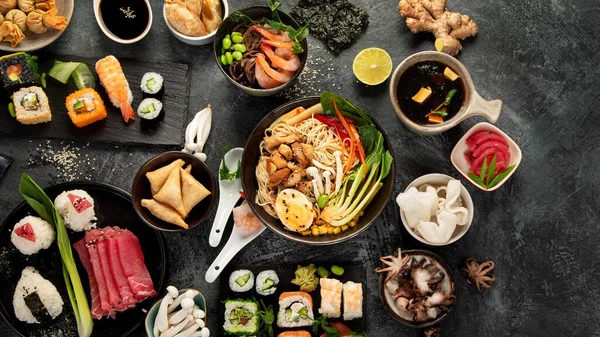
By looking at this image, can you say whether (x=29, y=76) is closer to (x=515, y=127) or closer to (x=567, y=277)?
(x=515, y=127)

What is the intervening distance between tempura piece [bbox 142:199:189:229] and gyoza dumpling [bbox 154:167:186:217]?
0.13 ft

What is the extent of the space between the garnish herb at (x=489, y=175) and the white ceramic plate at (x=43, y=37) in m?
3.25

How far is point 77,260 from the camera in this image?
514 cm

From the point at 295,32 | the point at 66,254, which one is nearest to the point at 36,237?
the point at 66,254

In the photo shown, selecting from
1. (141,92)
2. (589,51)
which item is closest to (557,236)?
(589,51)

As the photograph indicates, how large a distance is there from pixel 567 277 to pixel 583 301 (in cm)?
22

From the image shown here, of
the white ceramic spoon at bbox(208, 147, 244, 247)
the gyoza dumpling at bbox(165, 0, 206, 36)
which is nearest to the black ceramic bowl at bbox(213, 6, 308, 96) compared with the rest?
the gyoza dumpling at bbox(165, 0, 206, 36)

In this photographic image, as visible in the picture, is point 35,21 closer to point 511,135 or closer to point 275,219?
point 275,219

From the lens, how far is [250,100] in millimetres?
5340

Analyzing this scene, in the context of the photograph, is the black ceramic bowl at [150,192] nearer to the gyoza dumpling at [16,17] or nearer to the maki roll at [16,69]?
the maki roll at [16,69]

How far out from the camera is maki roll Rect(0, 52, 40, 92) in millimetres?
5113

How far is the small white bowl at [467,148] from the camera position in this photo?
→ 16.3 feet

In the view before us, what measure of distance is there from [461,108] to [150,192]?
7.70 feet

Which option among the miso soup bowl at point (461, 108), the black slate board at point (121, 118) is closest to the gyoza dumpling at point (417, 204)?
the miso soup bowl at point (461, 108)
